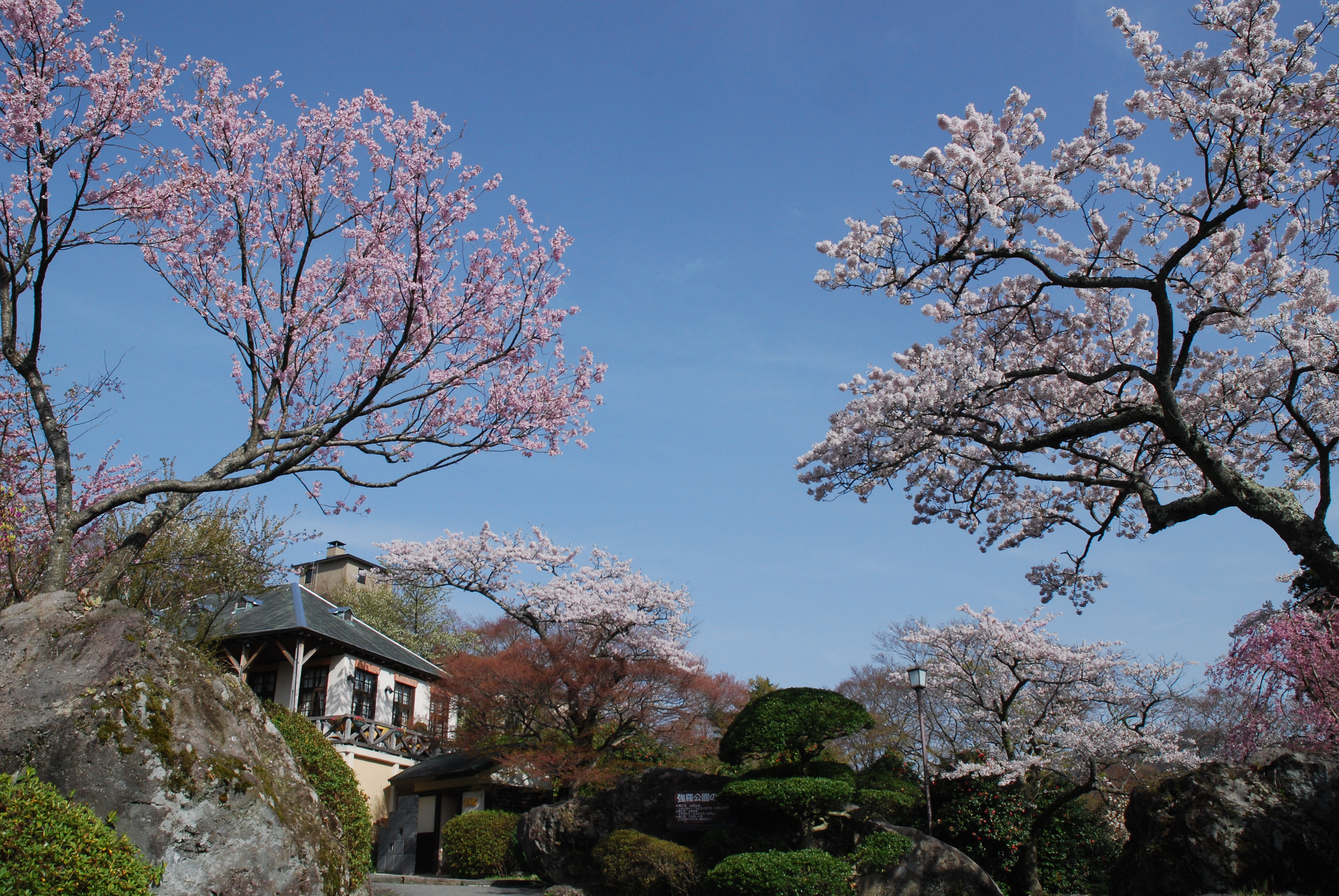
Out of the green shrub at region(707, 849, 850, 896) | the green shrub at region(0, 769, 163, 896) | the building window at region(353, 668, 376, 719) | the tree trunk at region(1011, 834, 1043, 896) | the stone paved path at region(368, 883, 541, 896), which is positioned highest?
the building window at region(353, 668, 376, 719)

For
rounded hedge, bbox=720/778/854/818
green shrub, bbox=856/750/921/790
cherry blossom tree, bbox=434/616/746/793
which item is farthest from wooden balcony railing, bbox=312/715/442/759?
green shrub, bbox=856/750/921/790

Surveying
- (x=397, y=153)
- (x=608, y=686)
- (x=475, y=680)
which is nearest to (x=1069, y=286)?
(x=397, y=153)

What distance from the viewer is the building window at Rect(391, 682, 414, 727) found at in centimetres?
2400

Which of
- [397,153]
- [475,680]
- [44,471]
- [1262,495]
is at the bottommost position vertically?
[475,680]

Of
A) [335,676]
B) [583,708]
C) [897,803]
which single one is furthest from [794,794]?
[335,676]

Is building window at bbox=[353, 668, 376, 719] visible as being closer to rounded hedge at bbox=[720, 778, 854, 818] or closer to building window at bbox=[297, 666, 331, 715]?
building window at bbox=[297, 666, 331, 715]

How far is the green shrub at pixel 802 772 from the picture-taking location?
12.7 metres

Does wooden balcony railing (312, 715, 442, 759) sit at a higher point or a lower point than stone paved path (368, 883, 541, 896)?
higher

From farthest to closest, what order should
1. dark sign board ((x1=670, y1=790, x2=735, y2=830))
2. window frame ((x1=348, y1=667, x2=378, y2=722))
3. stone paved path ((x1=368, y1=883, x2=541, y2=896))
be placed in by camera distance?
window frame ((x1=348, y1=667, x2=378, y2=722)) → stone paved path ((x1=368, y1=883, x2=541, y2=896)) → dark sign board ((x1=670, y1=790, x2=735, y2=830))

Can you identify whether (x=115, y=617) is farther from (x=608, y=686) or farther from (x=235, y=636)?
(x=235, y=636)

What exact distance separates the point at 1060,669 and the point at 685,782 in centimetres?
724

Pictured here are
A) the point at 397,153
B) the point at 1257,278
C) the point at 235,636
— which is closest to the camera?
the point at 397,153

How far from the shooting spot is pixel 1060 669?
50.0 feet

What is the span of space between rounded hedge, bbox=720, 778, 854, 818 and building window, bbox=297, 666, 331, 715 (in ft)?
45.0
